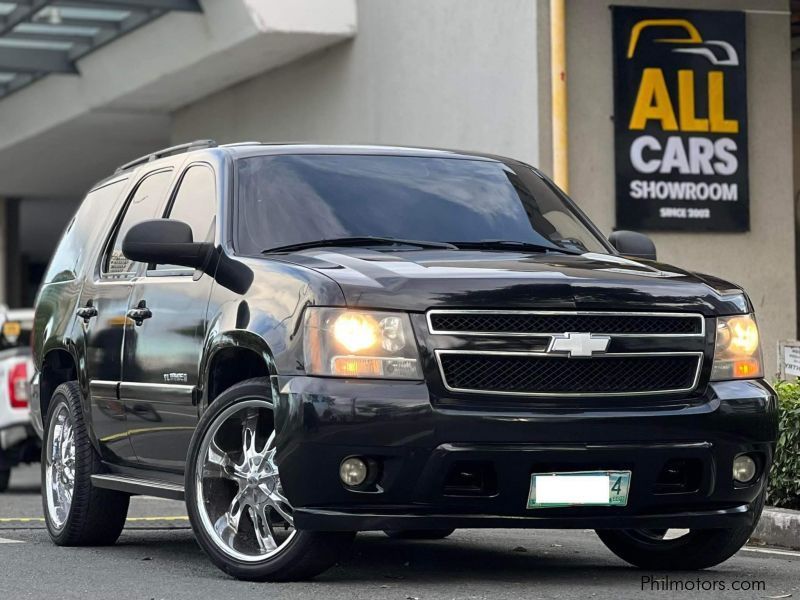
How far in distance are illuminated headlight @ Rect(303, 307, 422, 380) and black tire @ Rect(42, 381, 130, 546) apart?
2444 millimetres

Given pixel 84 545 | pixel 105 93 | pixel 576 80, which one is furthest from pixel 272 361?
pixel 105 93

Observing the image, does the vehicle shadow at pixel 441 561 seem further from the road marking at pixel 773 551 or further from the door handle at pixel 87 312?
the door handle at pixel 87 312

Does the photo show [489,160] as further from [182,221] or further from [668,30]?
[668,30]

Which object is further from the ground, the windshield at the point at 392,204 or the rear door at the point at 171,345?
the windshield at the point at 392,204

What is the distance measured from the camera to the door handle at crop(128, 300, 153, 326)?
298 inches

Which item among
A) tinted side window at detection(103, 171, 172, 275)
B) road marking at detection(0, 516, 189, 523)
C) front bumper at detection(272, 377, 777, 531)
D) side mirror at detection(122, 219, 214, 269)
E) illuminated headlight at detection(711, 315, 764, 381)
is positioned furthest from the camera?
road marking at detection(0, 516, 189, 523)

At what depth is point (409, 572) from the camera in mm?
7035

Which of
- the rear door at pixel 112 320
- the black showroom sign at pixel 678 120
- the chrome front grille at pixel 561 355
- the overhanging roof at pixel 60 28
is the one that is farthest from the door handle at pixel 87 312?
the overhanging roof at pixel 60 28

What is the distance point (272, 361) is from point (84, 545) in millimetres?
2547

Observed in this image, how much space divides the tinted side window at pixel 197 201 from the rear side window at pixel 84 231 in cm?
93

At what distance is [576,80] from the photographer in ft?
49.7

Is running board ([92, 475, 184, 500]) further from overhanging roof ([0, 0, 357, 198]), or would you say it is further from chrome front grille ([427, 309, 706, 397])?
overhanging roof ([0, 0, 357, 198])

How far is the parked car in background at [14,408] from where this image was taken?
15008 mm

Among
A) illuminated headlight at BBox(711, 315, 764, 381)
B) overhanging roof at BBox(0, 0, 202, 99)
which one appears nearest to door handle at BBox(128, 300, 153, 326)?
illuminated headlight at BBox(711, 315, 764, 381)
